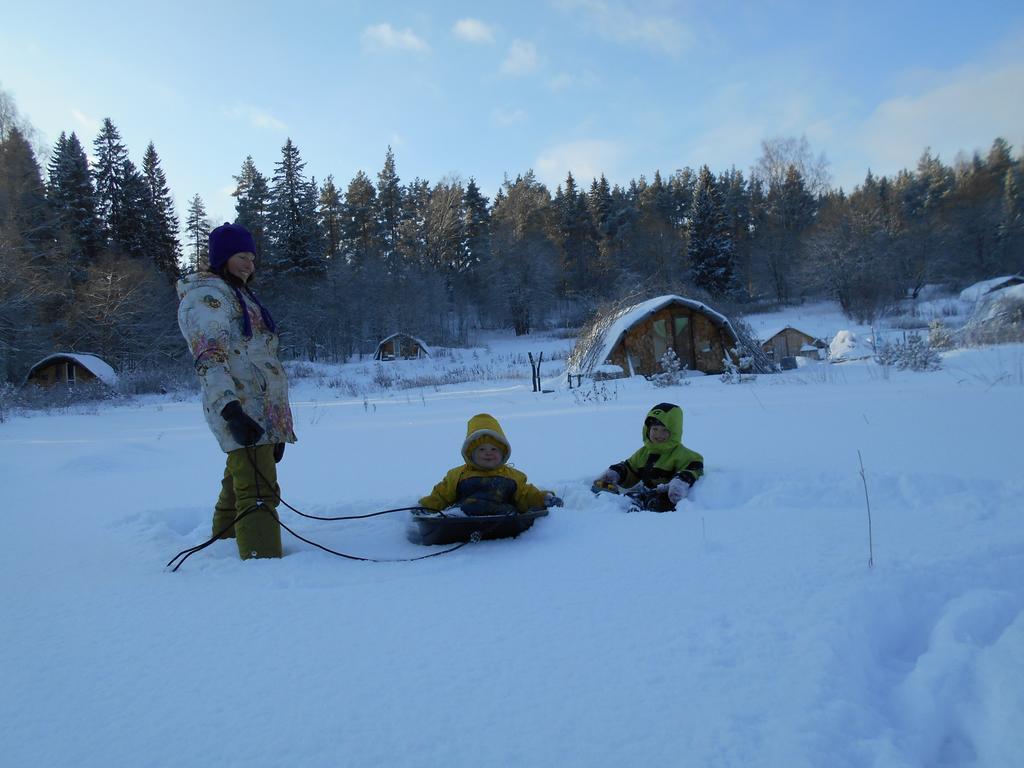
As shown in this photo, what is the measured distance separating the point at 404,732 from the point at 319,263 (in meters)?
37.7

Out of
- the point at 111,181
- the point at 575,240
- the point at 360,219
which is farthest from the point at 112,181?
the point at 575,240

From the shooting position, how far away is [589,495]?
11.4ft

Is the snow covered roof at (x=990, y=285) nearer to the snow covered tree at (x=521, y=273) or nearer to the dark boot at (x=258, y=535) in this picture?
the snow covered tree at (x=521, y=273)

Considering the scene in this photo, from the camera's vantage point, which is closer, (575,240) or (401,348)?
(401,348)

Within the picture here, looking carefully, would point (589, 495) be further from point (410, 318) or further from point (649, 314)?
point (410, 318)

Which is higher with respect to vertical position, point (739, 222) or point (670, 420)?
point (739, 222)

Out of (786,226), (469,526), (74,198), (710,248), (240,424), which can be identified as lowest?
(469,526)

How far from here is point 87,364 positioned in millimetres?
22109

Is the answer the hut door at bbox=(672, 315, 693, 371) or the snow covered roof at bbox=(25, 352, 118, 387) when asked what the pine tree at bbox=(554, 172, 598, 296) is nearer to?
the hut door at bbox=(672, 315, 693, 371)

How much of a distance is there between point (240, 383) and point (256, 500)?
558mm

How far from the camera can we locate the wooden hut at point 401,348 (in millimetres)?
31344

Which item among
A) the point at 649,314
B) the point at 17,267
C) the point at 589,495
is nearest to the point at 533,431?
the point at 589,495

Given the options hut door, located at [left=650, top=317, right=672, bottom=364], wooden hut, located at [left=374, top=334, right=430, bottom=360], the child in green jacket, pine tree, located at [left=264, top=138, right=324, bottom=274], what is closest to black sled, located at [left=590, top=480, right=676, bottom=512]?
the child in green jacket

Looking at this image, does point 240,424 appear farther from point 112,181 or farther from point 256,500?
point 112,181
